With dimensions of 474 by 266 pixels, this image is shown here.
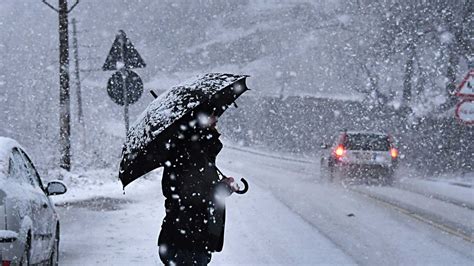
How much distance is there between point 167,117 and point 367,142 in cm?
1705

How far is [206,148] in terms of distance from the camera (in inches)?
184

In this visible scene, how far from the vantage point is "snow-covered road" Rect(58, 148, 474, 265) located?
9.17m

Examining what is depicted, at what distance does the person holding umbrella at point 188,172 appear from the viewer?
4609 millimetres

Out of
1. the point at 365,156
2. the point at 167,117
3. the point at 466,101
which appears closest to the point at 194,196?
the point at 167,117

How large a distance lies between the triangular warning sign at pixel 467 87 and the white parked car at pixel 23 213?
12.5m

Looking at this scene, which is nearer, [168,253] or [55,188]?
[168,253]

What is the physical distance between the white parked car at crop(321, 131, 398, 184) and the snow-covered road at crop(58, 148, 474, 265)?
1223 mm

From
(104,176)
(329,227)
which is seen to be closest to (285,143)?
(104,176)

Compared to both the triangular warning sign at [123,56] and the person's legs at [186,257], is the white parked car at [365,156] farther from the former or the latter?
the person's legs at [186,257]

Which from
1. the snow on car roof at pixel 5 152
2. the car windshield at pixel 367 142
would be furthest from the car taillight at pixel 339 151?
the snow on car roof at pixel 5 152

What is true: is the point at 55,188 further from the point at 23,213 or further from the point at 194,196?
the point at 194,196

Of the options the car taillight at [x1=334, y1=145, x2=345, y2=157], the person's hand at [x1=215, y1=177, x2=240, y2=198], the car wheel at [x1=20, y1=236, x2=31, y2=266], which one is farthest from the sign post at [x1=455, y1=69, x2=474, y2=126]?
the person's hand at [x1=215, y1=177, x2=240, y2=198]

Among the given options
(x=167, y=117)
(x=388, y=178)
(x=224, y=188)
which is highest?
(x=167, y=117)

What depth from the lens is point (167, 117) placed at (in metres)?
4.81
